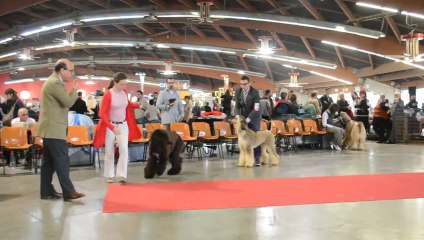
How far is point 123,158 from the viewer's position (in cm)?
582

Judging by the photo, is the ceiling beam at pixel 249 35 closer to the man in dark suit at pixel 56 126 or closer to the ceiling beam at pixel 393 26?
the ceiling beam at pixel 393 26

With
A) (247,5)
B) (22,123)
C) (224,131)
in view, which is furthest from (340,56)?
(22,123)

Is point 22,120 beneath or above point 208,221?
above

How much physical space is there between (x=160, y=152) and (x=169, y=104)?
2.31 m

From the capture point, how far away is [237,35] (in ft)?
70.3

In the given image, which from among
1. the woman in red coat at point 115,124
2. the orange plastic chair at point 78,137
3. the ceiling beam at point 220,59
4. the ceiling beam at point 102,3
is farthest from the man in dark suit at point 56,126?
the ceiling beam at point 220,59

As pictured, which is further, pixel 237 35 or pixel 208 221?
pixel 237 35

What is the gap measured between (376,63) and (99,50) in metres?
17.0

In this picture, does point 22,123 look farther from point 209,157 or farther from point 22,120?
point 209,157

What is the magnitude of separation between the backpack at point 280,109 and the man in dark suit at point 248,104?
396 centimetres

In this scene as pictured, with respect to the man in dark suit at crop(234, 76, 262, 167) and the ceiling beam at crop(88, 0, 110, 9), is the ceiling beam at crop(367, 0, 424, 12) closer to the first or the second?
the man in dark suit at crop(234, 76, 262, 167)

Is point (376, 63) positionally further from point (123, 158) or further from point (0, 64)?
point (0, 64)

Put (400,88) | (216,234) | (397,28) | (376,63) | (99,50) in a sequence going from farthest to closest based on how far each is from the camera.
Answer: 1. (99,50)
2. (400,88)
3. (376,63)
4. (397,28)
5. (216,234)

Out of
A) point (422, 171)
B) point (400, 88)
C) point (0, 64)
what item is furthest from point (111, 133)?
point (0, 64)
